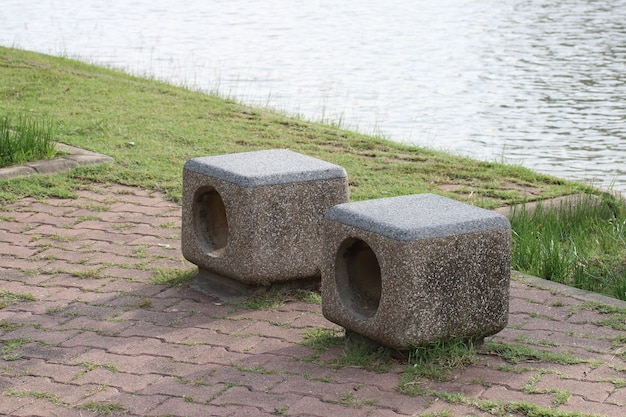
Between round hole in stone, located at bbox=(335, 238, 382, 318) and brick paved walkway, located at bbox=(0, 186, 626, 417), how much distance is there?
11.2 inches

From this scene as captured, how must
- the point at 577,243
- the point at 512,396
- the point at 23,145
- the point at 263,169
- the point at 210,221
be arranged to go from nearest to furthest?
the point at 512,396 < the point at 263,169 < the point at 210,221 < the point at 577,243 < the point at 23,145

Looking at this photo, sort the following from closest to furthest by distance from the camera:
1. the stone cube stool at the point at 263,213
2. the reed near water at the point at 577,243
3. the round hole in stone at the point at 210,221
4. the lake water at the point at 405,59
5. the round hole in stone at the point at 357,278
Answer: the round hole in stone at the point at 357,278, the stone cube stool at the point at 263,213, the round hole in stone at the point at 210,221, the reed near water at the point at 577,243, the lake water at the point at 405,59

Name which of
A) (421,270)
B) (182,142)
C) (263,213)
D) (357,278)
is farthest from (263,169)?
(182,142)

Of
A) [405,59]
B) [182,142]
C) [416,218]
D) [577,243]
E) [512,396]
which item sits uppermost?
[405,59]

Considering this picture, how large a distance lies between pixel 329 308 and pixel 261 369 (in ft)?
1.74

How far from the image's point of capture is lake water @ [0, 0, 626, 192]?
1348cm

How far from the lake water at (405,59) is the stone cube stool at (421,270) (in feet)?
18.2

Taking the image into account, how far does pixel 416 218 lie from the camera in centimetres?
496

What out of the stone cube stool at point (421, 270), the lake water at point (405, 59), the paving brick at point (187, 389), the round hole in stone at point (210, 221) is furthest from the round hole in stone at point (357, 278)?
the lake water at point (405, 59)

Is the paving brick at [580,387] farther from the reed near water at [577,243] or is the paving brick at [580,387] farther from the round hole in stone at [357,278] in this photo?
the reed near water at [577,243]

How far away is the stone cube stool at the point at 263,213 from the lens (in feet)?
19.2

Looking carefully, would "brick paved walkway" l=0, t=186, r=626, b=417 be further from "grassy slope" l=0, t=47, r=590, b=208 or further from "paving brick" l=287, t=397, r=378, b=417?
"grassy slope" l=0, t=47, r=590, b=208

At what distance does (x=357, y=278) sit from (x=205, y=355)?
0.92 meters

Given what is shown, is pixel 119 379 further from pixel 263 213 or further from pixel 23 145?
pixel 23 145
